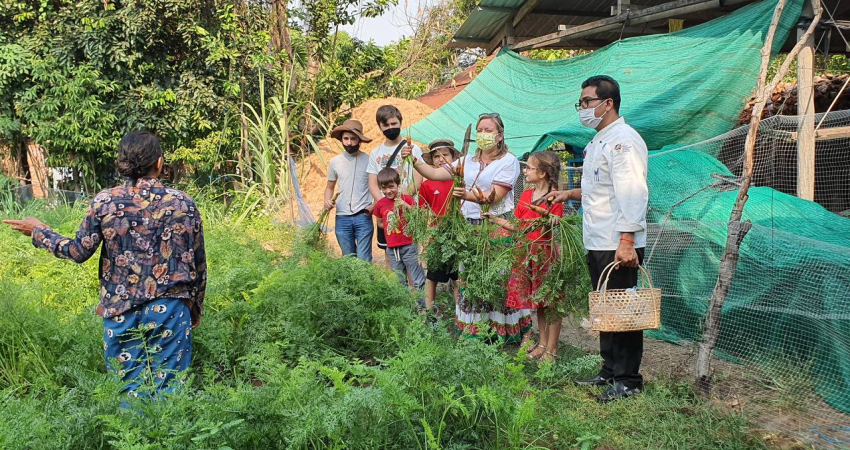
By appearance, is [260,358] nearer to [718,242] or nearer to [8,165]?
[718,242]

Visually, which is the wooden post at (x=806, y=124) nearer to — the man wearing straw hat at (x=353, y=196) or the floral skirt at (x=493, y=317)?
the floral skirt at (x=493, y=317)

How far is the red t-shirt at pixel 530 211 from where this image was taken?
4.26 metres

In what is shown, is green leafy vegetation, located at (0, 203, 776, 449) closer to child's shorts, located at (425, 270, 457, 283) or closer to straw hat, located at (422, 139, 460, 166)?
child's shorts, located at (425, 270, 457, 283)

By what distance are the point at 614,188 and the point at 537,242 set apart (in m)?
0.82

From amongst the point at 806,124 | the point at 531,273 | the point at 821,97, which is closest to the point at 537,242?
the point at 531,273

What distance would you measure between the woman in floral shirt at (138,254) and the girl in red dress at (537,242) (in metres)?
2.11

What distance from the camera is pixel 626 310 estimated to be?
11.1 ft

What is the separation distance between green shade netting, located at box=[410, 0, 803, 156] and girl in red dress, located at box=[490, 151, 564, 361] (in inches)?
75.4

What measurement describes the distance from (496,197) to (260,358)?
2041mm

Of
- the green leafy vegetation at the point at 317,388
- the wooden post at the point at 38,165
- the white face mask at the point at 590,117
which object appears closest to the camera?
the green leafy vegetation at the point at 317,388

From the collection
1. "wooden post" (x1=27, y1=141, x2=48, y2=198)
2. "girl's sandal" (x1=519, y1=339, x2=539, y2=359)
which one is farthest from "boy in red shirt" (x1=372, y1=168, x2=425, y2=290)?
"wooden post" (x1=27, y1=141, x2=48, y2=198)

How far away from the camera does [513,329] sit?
477 cm

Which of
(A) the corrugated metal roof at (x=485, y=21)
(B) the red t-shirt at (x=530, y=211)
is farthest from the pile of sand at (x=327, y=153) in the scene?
(B) the red t-shirt at (x=530, y=211)

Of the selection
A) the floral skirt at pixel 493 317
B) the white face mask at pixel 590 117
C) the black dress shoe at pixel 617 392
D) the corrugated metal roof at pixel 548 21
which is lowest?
the black dress shoe at pixel 617 392
